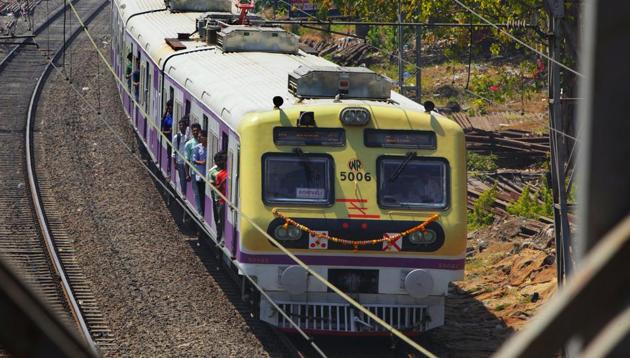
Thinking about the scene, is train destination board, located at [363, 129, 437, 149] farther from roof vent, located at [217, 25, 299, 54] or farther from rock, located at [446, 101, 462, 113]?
rock, located at [446, 101, 462, 113]

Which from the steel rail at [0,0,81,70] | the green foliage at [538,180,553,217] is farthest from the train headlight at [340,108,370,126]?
the steel rail at [0,0,81,70]

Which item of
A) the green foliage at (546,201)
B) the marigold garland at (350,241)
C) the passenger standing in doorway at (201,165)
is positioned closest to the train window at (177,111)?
the passenger standing in doorway at (201,165)

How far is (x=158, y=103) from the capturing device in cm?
1738

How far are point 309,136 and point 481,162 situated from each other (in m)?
11.6

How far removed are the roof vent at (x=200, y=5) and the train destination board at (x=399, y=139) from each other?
11181 millimetres

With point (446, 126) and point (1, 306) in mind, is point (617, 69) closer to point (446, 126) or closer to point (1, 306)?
point (1, 306)

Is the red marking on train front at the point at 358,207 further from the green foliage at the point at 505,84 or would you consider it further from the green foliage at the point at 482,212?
the green foliage at the point at 505,84

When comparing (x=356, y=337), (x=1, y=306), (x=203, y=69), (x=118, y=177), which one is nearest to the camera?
(x=1, y=306)

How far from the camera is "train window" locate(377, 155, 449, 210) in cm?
1114

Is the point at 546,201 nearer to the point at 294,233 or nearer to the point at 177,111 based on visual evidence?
the point at 177,111


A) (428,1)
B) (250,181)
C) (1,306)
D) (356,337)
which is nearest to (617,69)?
(1,306)

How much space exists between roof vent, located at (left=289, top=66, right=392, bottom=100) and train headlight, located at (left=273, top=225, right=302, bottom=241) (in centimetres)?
134

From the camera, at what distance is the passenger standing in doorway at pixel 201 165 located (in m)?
13.5

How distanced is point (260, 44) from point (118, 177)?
16.0ft
